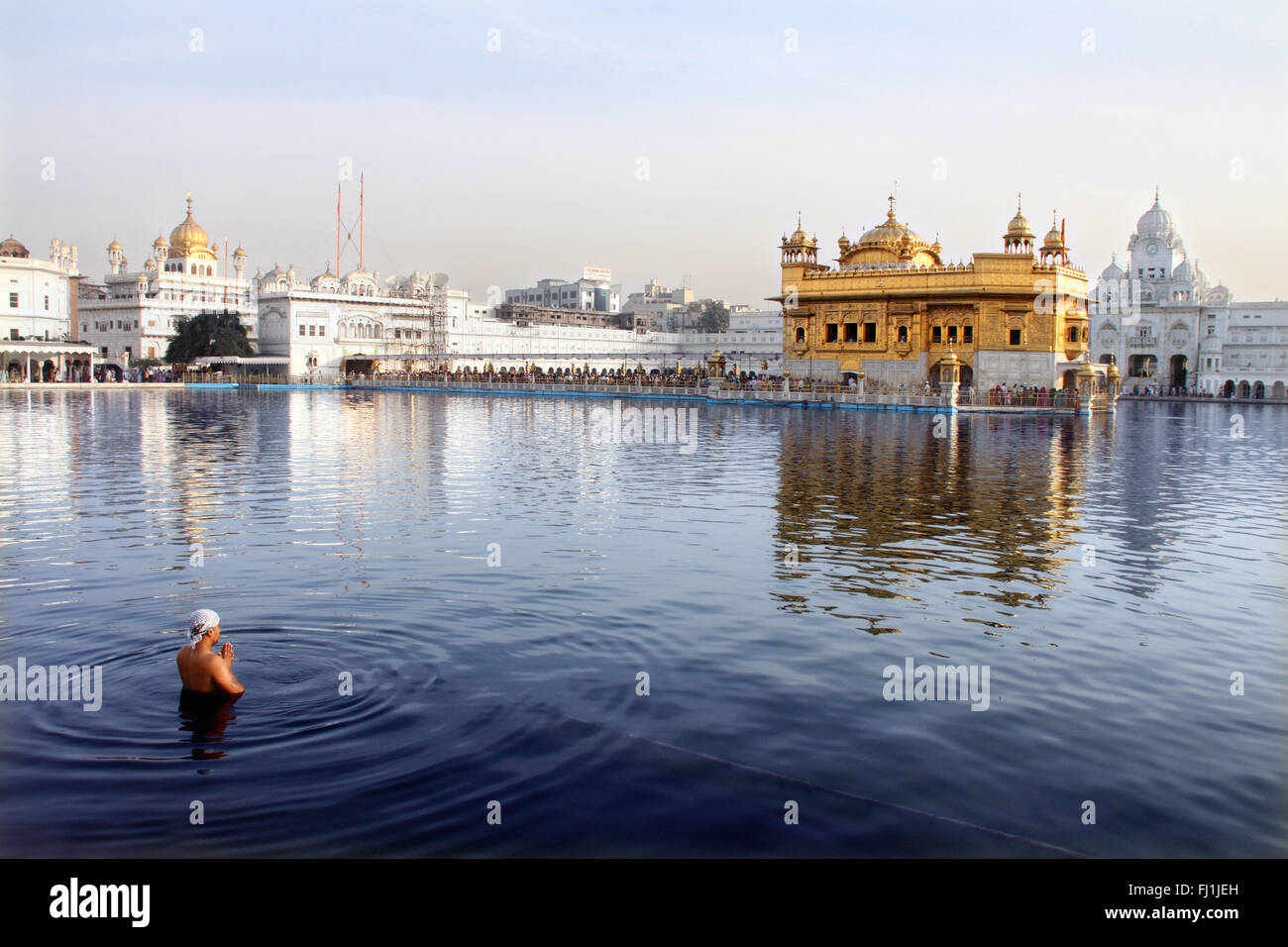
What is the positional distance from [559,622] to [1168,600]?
6.06 metres

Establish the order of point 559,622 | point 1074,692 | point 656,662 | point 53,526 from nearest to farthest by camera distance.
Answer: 1. point 1074,692
2. point 656,662
3. point 559,622
4. point 53,526

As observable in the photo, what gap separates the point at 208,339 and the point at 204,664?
75.3 m

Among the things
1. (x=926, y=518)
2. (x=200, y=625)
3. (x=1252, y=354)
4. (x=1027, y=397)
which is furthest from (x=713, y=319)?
(x=200, y=625)

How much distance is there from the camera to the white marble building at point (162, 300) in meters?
82.1

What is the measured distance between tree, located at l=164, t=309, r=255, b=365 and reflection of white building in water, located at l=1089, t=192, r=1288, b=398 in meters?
62.5

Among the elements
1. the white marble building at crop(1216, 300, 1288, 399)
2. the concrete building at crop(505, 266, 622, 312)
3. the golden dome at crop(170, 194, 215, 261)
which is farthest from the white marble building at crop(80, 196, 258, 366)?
the white marble building at crop(1216, 300, 1288, 399)

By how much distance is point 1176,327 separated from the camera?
84125 mm

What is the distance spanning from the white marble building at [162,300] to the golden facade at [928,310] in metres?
47.7

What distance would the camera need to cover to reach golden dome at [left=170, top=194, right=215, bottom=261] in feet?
283
